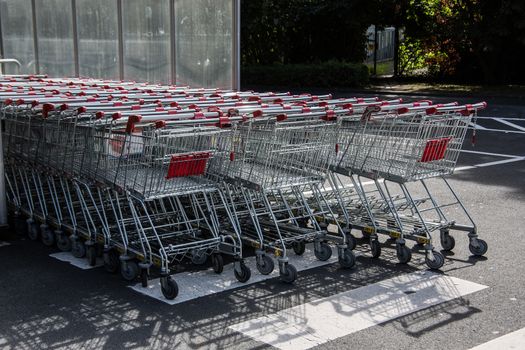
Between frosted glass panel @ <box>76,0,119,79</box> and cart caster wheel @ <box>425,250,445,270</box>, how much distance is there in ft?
28.6

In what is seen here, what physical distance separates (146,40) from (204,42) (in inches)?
48.2

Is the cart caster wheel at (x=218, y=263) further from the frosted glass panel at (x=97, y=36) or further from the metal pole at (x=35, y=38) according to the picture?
the metal pole at (x=35, y=38)

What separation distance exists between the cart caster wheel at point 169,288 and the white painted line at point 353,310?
27.1 inches

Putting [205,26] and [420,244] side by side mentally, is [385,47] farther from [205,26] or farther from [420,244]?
[420,244]

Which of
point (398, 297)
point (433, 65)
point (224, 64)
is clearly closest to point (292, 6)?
point (433, 65)

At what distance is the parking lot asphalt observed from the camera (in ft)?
16.0

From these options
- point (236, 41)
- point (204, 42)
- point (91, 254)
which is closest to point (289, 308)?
point (91, 254)

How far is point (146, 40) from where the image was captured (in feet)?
44.8

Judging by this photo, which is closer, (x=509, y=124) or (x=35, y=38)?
(x=35, y=38)

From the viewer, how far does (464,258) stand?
6758 mm

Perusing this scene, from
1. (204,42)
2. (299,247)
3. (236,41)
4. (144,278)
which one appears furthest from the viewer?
(236,41)

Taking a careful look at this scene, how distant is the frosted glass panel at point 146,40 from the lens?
13.5 metres

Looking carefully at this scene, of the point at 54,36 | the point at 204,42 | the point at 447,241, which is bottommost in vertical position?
the point at 447,241

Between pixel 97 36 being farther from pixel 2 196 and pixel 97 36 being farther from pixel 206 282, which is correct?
pixel 206 282
